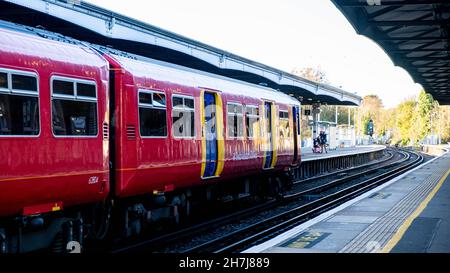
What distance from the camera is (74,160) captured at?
8250 millimetres

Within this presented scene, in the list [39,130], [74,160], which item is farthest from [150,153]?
[39,130]

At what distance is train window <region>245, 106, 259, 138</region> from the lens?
14.9 metres

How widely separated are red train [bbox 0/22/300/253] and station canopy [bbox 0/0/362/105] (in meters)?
1.78

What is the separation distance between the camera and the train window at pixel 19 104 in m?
7.09

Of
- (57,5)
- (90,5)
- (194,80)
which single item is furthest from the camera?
(90,5)

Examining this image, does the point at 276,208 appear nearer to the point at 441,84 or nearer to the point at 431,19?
the point at 431,19

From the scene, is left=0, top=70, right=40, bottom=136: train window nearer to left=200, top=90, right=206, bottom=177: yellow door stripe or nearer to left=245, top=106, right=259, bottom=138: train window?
left=200, top=90, right=206, bottom=177: yellow door stripe

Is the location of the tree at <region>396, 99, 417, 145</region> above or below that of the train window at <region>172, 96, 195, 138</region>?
above

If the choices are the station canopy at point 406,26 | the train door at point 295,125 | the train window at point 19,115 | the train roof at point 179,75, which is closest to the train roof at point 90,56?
the train roof at point 179,75

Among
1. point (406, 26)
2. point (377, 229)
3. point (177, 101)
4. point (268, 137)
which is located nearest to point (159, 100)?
point (177, 101)

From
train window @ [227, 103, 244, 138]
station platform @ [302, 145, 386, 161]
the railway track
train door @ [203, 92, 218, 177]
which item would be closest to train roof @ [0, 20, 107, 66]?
the railway track

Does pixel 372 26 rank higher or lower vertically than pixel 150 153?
higher

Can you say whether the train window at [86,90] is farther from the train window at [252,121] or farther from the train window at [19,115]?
the train window at [252,121]
